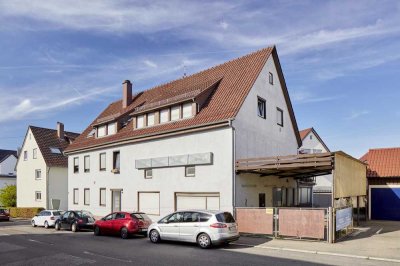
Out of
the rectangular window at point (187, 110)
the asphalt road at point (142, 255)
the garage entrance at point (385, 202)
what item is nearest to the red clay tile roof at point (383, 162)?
the garage entrance at point (385, 202)

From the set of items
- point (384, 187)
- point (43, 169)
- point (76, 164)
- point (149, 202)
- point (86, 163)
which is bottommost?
point (149, 202)

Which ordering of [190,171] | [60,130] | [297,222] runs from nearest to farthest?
[297,222]
[190,171]
[60,130]

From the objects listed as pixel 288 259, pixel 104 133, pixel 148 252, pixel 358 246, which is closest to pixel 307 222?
pixel 358 246

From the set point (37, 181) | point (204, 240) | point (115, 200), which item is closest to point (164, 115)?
point (115, 200)

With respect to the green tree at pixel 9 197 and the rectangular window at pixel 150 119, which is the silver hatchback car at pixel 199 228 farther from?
the green tree at pixel 9 197

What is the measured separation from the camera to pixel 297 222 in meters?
16.7

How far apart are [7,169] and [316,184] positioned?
48255 mm

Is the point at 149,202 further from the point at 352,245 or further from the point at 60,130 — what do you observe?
the point at 60,130

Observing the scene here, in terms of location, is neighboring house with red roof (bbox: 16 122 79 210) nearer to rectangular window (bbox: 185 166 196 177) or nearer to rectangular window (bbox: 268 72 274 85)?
rectangular window (bbox: 185 166 196 177)

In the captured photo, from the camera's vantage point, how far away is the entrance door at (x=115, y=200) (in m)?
27.2

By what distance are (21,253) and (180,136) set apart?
11.0 meters

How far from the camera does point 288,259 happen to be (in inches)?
498

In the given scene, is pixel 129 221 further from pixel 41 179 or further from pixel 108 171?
pixel 41 179

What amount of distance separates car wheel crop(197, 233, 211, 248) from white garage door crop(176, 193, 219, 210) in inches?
199
